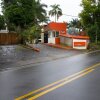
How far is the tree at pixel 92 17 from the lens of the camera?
53219mm

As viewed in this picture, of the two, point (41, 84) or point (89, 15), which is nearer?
point (41, 84)

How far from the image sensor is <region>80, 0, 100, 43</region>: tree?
53219 mm

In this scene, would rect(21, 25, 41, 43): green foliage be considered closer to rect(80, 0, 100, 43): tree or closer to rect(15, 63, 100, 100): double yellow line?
rect(80, 0, 100, 43): tree

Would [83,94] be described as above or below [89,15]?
below

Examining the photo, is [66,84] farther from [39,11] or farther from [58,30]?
[39,11]

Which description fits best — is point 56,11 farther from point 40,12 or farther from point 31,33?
point 31,33

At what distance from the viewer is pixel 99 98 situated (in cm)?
1056

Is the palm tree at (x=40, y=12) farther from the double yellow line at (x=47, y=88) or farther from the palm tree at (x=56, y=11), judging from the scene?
the double yellow line at (x=47, y=88)

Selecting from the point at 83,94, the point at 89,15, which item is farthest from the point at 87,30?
the point at 83,94

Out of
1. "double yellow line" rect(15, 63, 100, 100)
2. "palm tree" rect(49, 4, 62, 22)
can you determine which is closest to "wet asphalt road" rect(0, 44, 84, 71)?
"double yellow line" rect(15, 63, 100, 100)

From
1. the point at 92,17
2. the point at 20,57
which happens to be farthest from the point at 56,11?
the point at 20,57

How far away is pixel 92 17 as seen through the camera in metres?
55.1

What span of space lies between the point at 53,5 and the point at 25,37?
187 feet

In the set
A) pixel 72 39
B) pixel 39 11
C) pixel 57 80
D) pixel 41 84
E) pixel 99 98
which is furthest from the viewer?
pixel 39 11
